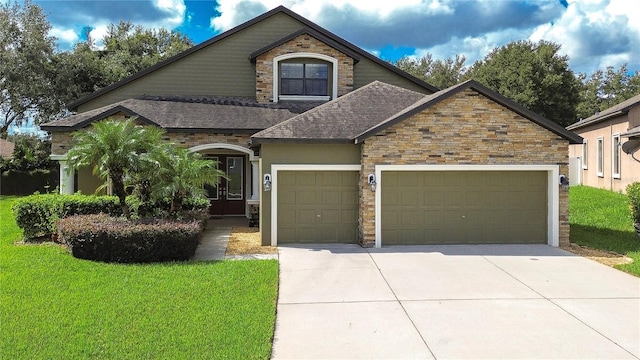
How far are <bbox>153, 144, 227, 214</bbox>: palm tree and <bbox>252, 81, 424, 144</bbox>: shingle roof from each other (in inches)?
75.7

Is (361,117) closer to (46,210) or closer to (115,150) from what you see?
(115,150)

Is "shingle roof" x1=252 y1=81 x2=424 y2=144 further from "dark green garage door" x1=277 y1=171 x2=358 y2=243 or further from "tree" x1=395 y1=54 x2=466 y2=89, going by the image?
"tree" x1=395 y1=54 x2=466 y2=89

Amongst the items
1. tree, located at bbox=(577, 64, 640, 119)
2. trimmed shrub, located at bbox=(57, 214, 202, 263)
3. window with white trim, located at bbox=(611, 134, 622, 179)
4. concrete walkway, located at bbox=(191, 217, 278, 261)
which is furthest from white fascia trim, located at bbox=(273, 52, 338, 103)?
tree, located at bbox=(577, 64, 640, 119)

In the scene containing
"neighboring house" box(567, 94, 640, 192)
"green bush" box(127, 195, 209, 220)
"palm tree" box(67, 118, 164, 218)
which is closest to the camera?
"palm tree" box(67, 118, 164, 218)

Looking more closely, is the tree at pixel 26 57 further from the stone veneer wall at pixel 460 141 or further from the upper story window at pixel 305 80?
the stone veneer wall at pixel 460 141

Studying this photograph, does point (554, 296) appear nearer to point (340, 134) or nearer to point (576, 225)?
point (340, 134)

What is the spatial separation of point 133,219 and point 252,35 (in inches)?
411

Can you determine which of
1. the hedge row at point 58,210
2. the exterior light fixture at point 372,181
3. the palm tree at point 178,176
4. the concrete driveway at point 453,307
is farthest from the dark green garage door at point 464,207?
the hedge row at point 58,210

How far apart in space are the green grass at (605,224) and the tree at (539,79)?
2285 centimetres

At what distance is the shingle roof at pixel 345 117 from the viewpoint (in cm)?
1128

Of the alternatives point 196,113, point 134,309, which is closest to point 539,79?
point 196,113

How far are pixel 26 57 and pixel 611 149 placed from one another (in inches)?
1356

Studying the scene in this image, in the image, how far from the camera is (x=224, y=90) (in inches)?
704

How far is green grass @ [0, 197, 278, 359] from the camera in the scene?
16.5ft
